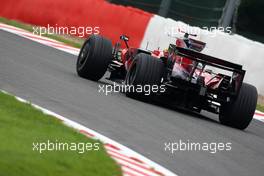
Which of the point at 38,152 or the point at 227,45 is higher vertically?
the point at 38,152

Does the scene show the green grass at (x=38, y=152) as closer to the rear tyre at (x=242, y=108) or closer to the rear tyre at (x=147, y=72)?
the rear tyre at (x=147, y=72)

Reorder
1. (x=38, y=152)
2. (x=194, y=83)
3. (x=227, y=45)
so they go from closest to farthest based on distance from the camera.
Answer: (x=38, y=152) → (x=194, y=83) → (x=227, y=45)

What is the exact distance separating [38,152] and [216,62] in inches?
251

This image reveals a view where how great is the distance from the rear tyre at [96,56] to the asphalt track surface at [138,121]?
8.3 inches

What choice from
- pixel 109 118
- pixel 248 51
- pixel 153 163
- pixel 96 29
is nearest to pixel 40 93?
pixel 109 118

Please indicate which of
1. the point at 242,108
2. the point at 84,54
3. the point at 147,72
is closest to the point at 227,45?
the point at 84,54

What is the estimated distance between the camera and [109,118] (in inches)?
456

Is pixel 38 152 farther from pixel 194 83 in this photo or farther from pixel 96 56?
pixel 96 56

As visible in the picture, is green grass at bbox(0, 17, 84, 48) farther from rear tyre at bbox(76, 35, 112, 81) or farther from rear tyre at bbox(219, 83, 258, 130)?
rear tyre at bbox(219, 83, 258, 130)

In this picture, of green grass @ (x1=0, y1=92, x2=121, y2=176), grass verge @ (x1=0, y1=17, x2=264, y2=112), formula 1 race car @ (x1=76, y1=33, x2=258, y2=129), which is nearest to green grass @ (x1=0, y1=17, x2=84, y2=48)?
grass verge @ (x1=0, y1=17, x2=264, y2=112)

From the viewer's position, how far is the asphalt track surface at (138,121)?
9.96m

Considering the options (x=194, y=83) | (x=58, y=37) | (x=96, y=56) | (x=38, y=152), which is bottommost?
(x=58, y=37)

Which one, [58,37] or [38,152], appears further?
[58,37]

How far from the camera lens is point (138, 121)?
12008mm
